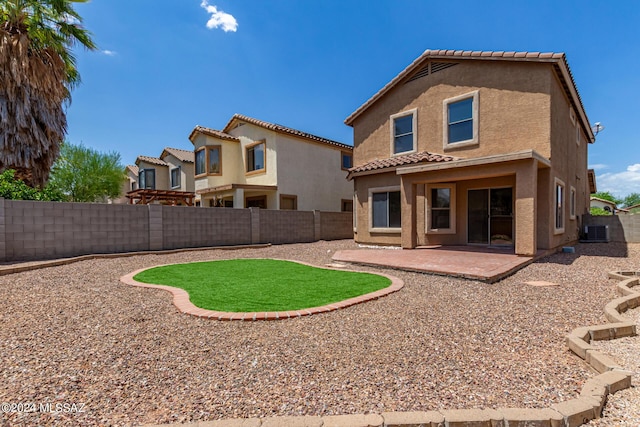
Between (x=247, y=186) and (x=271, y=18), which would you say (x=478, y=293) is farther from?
(x=247, y=186)

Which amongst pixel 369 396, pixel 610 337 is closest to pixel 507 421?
pixel 369 396

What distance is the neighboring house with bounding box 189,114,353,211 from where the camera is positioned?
2002cm

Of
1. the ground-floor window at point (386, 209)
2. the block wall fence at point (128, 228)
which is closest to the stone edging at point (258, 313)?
the block wall fence at point (128, 228)

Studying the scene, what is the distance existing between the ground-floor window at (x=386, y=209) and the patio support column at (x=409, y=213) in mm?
1546

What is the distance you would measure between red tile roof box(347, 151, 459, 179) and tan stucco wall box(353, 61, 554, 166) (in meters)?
0.51

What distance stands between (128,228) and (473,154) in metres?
14.5

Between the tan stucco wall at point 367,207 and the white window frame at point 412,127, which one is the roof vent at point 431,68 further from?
the tan stucco wall at point 367,207

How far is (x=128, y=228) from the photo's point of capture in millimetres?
12242

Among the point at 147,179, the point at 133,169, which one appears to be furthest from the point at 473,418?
the point at 133,169

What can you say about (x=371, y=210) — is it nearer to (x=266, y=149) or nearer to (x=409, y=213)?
(x=409, y=213)

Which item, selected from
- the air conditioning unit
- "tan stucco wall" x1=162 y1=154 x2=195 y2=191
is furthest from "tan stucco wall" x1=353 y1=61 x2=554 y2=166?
"tan stucco wall" x1=162 y1=154 x2=195 y2=191

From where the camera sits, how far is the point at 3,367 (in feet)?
10.6

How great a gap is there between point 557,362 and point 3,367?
20.0 feet

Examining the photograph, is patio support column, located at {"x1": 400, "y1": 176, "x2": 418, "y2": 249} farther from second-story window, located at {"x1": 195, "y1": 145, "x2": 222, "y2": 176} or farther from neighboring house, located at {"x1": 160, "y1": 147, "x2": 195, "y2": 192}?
neighboring house, located at {"x1": 160, "y1": 147, "x2": 195, "y2": 192}
